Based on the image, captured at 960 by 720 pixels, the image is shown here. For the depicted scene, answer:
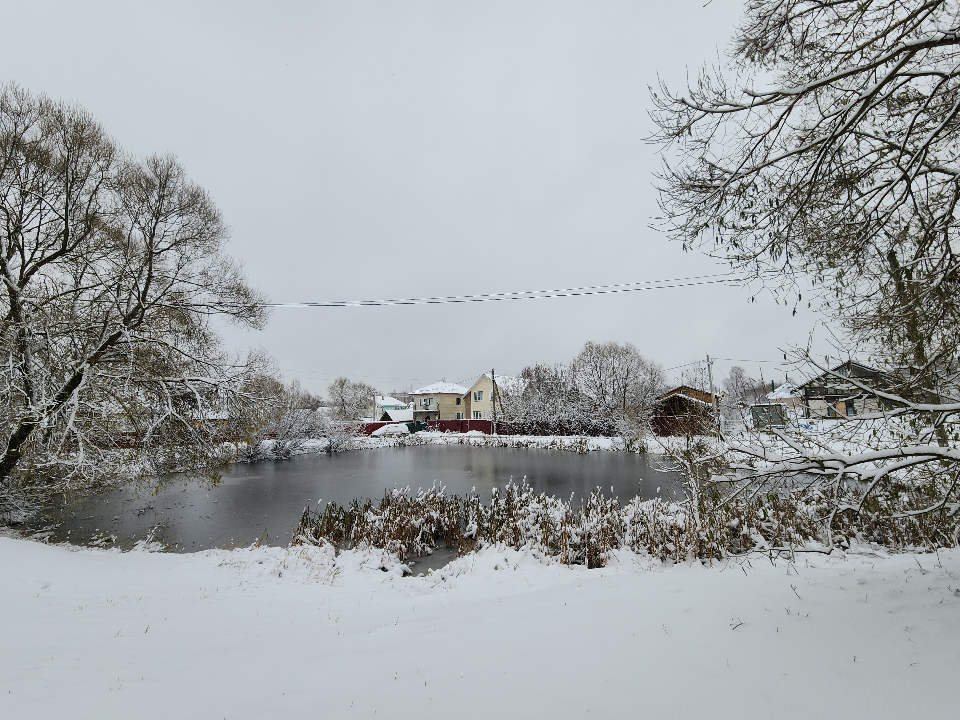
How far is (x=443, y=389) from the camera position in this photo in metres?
76.5

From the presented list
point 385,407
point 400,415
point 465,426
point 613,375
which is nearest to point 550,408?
point 613,375

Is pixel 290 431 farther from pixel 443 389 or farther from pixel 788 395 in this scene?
pixel 443 389

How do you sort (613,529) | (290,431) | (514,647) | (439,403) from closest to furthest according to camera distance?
(514,647) → (613,529) → (290,431) → (439,403)

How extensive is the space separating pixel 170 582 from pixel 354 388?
73272 millimetres

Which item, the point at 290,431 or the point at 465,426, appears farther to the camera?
the point at 465,426

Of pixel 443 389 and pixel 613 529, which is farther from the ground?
pixel 443 389

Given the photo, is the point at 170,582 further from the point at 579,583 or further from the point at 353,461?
the point at 353,461

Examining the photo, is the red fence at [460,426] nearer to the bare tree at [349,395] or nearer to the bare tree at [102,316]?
the bare tree at [349,395]

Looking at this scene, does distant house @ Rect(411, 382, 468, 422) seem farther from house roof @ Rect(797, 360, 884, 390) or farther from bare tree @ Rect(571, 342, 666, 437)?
house roof @ Rect(797, 360, 884, 390)

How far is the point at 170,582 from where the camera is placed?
20.8 feet

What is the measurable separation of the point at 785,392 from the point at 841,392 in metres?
0.49

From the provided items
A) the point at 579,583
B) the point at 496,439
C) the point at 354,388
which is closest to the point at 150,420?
the point at 579,583

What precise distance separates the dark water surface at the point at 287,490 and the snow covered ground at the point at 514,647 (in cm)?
215

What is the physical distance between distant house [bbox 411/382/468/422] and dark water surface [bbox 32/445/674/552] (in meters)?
45.6
